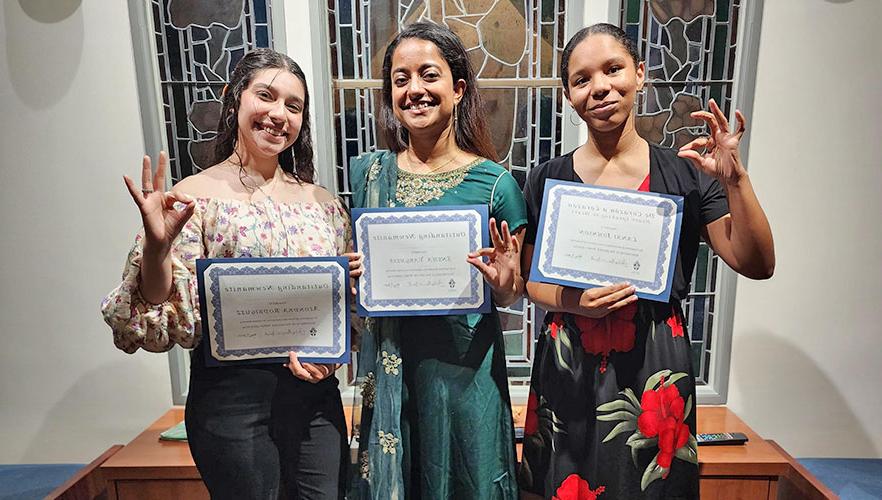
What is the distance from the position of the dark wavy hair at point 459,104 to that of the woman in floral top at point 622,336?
0.20 metres

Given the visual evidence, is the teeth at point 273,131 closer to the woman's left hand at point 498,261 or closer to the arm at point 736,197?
the woman's left hand at point 498,261

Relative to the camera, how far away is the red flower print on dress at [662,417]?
1.07m

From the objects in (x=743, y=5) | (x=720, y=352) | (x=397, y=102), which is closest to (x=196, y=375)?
(x=397, y=102)

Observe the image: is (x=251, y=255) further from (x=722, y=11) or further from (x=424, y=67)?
(x=722, y=11)

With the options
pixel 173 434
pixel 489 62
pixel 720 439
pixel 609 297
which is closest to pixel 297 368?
pixel 609 297

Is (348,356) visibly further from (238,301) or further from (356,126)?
(356,126)

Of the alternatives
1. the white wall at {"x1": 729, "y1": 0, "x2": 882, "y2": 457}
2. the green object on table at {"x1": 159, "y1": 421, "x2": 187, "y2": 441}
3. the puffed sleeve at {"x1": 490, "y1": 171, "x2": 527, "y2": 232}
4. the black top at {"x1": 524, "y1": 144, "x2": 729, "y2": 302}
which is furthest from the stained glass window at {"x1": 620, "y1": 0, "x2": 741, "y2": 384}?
the green object on table at {"x1": 159, "y1": 421, "x2": 187, "y2": 441}

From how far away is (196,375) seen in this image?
3.65 ft

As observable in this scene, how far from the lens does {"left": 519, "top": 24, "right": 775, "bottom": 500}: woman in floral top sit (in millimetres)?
1029

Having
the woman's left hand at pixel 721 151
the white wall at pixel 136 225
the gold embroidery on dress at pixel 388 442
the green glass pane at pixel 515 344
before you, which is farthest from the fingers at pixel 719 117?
the green glass pane at pixel 515 344

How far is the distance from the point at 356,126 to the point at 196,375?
3.46 ft

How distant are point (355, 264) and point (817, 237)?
1.65 metres

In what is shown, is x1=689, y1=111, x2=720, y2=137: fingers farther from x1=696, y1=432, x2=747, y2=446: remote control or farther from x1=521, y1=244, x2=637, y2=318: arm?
x1=696, y1=432, x2=747, y2=446: remote control

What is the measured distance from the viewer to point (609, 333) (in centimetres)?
108
